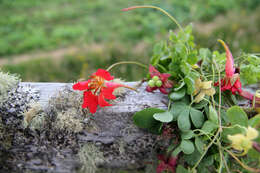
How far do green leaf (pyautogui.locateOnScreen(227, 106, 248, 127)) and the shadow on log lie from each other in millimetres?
326

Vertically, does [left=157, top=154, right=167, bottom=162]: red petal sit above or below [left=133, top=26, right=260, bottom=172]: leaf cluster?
below

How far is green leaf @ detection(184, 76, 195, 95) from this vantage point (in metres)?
1.01

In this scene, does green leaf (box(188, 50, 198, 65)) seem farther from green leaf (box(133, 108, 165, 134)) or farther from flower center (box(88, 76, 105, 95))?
flower center (box(88, 76, 105, 95))

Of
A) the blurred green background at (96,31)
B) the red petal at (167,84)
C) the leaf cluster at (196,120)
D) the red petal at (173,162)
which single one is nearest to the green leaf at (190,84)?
the leaf cluster at (196,120)

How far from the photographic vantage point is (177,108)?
105 centimetres

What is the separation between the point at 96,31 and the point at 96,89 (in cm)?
338

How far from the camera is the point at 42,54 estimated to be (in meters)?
3.79

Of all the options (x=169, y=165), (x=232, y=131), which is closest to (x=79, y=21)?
(x=169, y=165)

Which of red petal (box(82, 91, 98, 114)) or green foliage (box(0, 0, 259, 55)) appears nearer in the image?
red petal (box(82, 91, 98, 114))

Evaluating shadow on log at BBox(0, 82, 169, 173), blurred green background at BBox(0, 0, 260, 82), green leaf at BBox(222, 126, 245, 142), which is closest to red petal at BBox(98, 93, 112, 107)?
shadow on log at BBox(0, 82, 169, 173)

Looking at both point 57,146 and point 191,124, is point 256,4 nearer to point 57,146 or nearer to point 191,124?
point 191,124

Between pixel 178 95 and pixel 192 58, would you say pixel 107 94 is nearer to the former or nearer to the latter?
pixel 178 95

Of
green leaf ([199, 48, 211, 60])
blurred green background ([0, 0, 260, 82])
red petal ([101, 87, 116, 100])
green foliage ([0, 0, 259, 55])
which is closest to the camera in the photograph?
red petal ([101, 87, 116, 100])

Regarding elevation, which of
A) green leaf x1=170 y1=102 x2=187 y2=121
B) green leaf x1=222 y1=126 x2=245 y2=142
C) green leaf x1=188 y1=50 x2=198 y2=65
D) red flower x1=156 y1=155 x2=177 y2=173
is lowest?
red flower x1=156 y1=155 x2=177 y2=173
